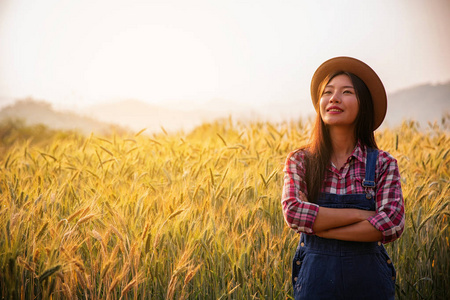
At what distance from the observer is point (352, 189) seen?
5.80 feet

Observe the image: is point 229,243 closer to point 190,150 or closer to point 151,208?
point 151,208

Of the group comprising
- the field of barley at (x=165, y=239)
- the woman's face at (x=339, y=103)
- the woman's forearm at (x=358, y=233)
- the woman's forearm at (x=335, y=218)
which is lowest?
the field of barley at (x=165, y=239)

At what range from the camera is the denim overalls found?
1.68 metres

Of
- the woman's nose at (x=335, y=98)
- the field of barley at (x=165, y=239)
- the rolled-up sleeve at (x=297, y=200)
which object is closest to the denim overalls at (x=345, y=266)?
the rolled-up sleeve at (x=297, y=200)

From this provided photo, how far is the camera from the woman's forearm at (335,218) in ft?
5.48

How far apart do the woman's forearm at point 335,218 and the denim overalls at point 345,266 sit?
0.20ft

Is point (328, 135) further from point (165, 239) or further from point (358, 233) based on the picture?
point (165, 239)

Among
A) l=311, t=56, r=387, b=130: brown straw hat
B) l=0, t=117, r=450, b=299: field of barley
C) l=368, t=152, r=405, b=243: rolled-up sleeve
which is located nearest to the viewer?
l=368, t=152, r=405, b=243: rolled-up sleeve

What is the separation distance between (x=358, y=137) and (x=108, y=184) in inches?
67.8

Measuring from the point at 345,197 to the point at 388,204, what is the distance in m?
0.17

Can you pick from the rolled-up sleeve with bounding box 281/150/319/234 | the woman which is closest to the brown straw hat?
the woman

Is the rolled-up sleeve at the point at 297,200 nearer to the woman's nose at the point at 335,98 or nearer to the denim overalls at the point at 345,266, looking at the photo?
the denim overalls at the point at 345,266

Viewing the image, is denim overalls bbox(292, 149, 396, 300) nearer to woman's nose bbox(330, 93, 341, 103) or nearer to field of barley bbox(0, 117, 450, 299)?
woman's nose bbox(330, 93, 341, 103)

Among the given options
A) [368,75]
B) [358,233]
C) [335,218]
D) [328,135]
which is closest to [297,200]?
[335,218]
